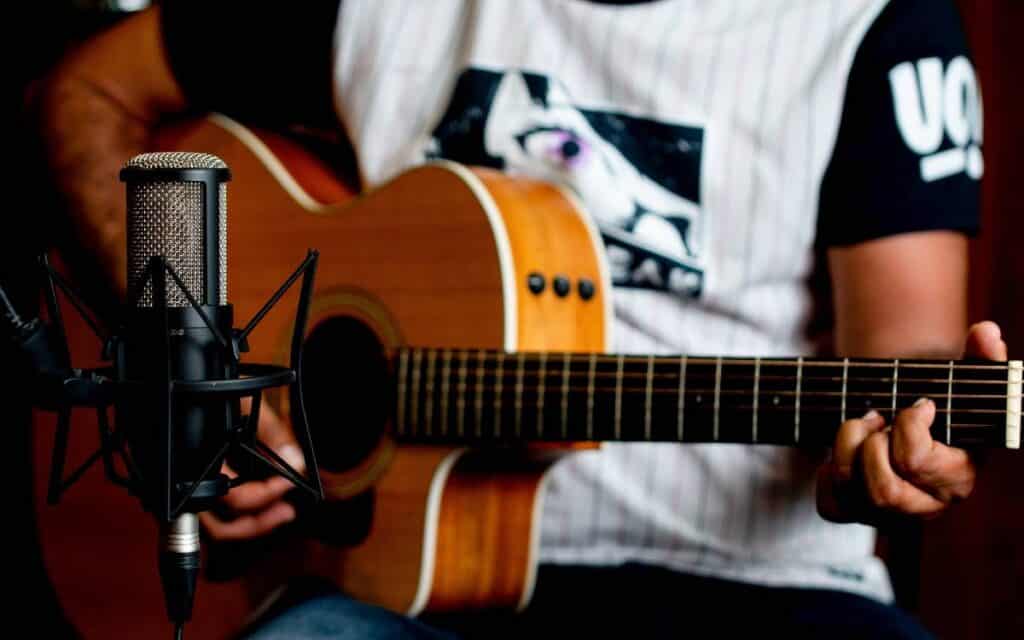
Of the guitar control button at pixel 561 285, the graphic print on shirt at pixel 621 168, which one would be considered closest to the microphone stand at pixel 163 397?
the guitar control button at pixel 561 285

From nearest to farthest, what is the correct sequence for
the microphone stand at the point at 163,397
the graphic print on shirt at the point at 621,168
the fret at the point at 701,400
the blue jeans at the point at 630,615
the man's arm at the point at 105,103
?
the microphone stand at the point at 163,397
the fret at the point at 701,400
the blue jeans at the point at 630,615
the graphic print on shirt at the point at 621,168
the man's arm at the point at 105,103

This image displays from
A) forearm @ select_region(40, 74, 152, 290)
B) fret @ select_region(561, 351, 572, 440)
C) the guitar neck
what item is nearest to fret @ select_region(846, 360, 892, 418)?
the guitar neck

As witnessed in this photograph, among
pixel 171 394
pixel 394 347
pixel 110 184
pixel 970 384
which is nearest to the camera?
pixel 171 394

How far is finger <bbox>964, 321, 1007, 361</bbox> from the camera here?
0.75 metres

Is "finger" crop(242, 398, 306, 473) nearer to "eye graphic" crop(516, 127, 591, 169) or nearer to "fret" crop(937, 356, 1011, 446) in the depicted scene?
"eye graphic" crop(516, 127, 591, 169)

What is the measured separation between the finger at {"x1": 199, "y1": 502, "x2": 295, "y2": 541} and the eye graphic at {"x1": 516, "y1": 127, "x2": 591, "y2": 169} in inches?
16.2

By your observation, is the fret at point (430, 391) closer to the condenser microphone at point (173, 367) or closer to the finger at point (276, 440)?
the finger at point (276, 440)

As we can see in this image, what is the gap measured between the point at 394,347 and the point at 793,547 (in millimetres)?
416

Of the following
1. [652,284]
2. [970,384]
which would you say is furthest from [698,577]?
[970,384]

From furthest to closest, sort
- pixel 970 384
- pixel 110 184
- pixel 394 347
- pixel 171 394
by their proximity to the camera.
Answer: pixel 110 184, pixel 394 347, pixel 970 384, pixel 171 394

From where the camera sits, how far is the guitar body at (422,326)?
3.23 feet

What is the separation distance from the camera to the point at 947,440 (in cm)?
76

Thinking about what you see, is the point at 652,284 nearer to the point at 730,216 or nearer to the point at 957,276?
the point at 730,216

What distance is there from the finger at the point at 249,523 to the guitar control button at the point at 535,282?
0.97 ft
